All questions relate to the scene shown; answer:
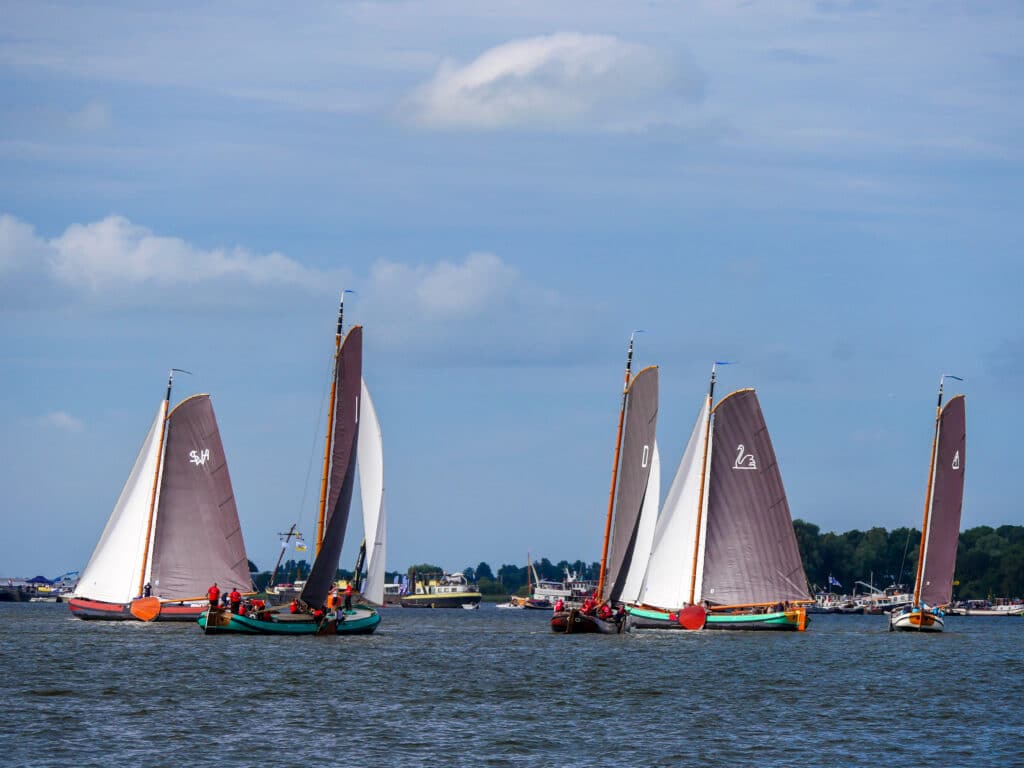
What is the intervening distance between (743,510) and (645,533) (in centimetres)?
670

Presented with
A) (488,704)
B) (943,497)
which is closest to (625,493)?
(943,497)

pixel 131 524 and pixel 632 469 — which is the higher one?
pixel 632 469

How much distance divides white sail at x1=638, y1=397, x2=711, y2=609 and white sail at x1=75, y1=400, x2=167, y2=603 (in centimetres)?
2909

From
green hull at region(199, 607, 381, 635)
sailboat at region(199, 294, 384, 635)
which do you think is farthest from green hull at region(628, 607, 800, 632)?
sailboat at region(199, 294, 384, 635)

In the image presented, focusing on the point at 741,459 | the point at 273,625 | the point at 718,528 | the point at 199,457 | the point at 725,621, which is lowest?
the point at 273,625

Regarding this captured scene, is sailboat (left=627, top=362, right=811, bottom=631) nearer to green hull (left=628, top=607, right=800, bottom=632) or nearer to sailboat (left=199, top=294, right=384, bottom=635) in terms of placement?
green hull (left=628, top=607, right=800, bottom=632)

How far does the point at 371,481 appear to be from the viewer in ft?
265

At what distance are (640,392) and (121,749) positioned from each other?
57.1 meters

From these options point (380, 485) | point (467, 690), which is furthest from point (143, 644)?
point (467, 690)

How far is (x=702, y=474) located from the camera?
329 feet

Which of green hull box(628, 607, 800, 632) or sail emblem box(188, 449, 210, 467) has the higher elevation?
sail emblem box(188, 449, 210, 467)

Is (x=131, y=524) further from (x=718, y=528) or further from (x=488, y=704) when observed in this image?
(x=488, y=704)

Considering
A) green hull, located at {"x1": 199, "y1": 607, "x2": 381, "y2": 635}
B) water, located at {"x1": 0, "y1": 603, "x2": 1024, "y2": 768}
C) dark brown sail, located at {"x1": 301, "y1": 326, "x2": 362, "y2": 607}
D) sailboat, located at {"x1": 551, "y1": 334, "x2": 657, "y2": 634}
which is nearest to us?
water, located at {"x1": 0, "y1": 603, "x2": 1024, "y2": 768}

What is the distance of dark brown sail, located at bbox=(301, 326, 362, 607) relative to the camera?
7969 cm
